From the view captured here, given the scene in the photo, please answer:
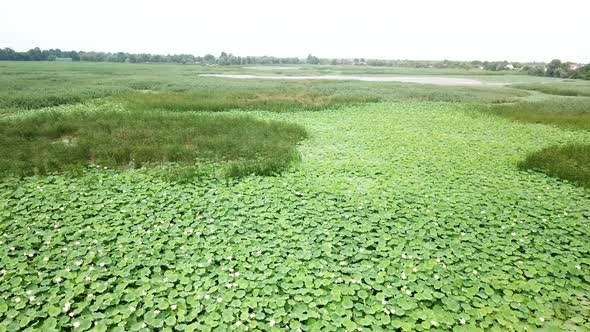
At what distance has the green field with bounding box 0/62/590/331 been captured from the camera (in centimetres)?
365

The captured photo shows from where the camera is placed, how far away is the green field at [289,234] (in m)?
3.65

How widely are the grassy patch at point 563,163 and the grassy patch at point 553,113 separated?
5564 millimetres

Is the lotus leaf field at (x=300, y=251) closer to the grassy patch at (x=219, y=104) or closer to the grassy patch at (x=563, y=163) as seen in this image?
the grassy patch at (x=563, y=163)

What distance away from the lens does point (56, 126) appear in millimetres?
11258

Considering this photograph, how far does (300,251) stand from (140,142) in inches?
291

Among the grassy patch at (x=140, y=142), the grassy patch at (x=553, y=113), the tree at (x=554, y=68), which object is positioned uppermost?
the tree at (x=554, y=68)

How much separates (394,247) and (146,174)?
5.68 m

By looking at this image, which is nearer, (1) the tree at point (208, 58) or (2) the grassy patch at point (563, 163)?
(2) the grassy patch at point (563, 163)

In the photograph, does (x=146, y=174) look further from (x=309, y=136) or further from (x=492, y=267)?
(x=492, y=267)

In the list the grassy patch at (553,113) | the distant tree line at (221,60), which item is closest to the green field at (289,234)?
the grassy patch at (553,113)

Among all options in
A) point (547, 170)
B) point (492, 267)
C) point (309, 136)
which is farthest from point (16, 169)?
point (547, 170)

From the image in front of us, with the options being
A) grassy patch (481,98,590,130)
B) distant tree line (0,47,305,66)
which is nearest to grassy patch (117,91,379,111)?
grassy patch (481,98,590,130)

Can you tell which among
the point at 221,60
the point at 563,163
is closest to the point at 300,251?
the point at 563,163

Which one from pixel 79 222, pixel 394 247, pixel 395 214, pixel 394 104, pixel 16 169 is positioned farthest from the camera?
pixel 394 104
